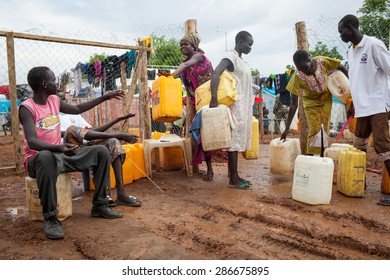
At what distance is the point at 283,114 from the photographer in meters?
13.5

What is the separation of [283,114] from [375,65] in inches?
403

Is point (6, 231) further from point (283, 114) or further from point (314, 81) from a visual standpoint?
point (283, 114)

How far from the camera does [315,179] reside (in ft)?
10.7

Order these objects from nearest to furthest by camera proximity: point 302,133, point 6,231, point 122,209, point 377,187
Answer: point 6,231 < point 122,209 < point 377,187 < point 302,133

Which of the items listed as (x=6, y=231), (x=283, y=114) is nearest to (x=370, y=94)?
(x=6, y=231)

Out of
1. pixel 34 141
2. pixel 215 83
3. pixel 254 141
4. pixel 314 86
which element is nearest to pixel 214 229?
pixel 34 141

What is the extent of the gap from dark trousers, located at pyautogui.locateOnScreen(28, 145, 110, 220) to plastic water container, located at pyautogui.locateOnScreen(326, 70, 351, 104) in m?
2.91

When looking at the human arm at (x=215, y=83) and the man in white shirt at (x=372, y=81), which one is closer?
the man in white shirt at (x=372, y=81)

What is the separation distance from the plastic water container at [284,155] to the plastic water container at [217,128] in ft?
2.99

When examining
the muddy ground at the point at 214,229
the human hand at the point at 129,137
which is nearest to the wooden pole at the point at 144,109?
the muddy ground at the point at 214,229

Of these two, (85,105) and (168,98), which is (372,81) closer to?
(168,98)

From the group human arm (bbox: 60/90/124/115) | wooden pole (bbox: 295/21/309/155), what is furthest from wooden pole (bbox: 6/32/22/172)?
wooden pole (bbox: 295/21/309/155)

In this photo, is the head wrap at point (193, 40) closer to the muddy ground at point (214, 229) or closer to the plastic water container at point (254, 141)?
the plastic water container at point (254, 141)

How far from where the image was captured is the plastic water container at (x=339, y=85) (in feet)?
13.7
